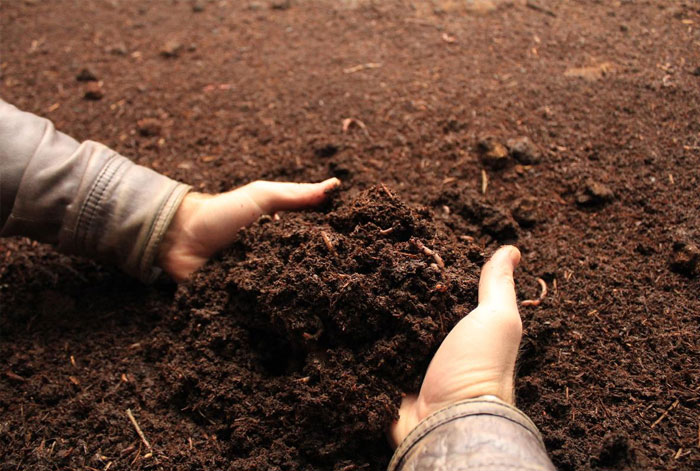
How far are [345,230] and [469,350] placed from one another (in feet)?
1.79

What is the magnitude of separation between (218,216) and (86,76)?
170 centimetres

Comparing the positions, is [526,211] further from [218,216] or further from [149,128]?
[149,128]

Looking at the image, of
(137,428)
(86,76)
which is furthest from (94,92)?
(137,428)

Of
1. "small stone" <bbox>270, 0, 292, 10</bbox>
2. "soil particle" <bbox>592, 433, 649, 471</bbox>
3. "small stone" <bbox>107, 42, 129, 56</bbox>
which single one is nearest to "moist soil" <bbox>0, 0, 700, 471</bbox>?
"soil particle" <bbox>592, 433, 649, 471</bbox>

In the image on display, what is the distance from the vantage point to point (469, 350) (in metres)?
1.43

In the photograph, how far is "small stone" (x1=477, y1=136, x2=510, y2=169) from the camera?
2.13 meters

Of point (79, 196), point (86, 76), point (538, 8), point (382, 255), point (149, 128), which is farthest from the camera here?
point (86, 76)

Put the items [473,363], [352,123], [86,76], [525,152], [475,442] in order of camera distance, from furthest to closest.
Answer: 1. [86,76]
2. [352,123]
3. [525,152]
4. [473,363]
5. [475,442]

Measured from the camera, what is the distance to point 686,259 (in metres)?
1.69

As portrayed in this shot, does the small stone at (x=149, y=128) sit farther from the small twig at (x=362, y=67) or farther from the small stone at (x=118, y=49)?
the small twig at (x=362, y=67)

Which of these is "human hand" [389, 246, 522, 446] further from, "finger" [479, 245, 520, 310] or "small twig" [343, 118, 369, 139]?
"small twig" [343, 118, 369, 139]

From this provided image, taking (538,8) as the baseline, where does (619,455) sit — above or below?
below

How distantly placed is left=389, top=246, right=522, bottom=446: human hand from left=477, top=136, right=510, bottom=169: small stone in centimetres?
79

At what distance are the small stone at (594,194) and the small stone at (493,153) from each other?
32cm
